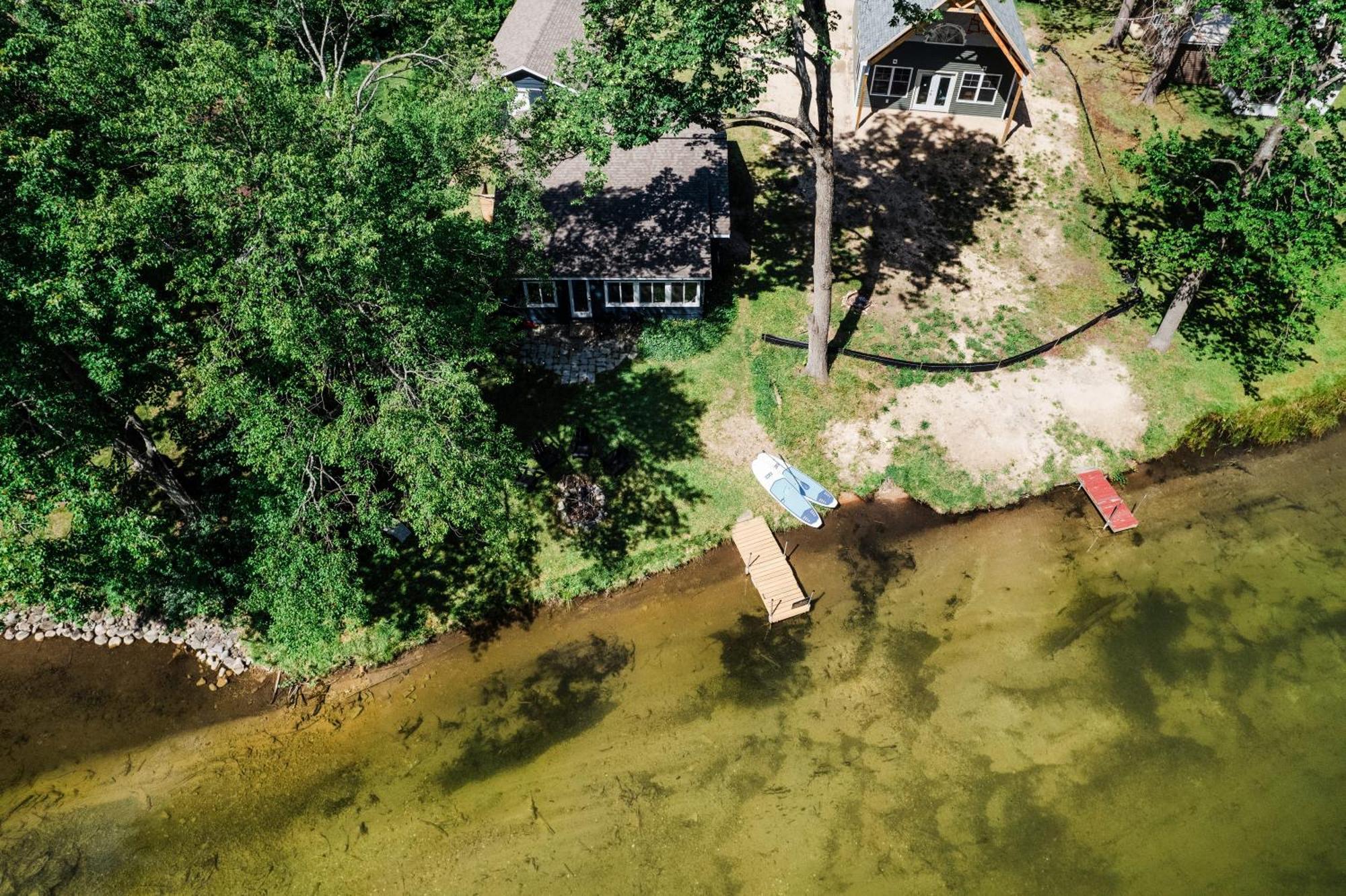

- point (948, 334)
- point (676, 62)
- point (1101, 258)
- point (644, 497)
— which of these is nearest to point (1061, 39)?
point (1101, 258)

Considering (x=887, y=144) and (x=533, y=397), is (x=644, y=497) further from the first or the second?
(x=887, y=144)

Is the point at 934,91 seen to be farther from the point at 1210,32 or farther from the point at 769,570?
the point at 769,570

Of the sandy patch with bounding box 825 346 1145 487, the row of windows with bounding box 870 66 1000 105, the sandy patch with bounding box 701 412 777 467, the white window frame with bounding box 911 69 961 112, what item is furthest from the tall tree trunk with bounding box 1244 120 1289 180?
the sandy patch with bounding box 701 412 777 467

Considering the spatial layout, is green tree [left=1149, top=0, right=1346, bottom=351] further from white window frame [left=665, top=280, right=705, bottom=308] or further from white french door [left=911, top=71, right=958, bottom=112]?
white window frame [left=665, top=280, right=705, bottom=308]

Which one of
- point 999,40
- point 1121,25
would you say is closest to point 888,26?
point 999,40

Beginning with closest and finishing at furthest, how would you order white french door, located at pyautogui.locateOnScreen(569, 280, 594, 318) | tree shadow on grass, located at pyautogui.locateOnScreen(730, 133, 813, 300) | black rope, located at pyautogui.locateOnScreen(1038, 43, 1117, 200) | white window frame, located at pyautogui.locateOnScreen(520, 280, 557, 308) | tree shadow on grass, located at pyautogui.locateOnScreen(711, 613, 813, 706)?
tree shadow on grass, located at pyautogui.locateOnScreen(711, 613, 813, 706) → white window frame, located at pyautogui.locateOnScreen(520, 280, 557, 308) → white french door, located at pyautogui.locateOnScreen(569, 280, 594, 318) → tree shadow on grass, located at pyautogui.locateOnScreen(730, 133, 813, 300) → black rope, located at pyautogui.locateOnScreen(1038, 43, 1117, 200)

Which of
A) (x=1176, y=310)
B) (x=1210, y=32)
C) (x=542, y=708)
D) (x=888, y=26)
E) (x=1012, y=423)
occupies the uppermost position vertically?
(x=888, y=26)

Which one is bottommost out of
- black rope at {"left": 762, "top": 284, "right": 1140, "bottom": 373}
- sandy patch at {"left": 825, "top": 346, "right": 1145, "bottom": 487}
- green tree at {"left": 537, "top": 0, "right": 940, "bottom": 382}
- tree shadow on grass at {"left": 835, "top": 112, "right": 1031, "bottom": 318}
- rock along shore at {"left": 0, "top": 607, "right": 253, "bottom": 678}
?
rock along shore at {"left": 0, "top": 607, "right": 253, "bottom": 678}
